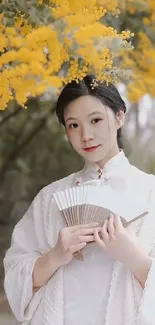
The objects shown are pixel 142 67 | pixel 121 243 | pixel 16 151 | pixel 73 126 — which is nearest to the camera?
pixel 121 243

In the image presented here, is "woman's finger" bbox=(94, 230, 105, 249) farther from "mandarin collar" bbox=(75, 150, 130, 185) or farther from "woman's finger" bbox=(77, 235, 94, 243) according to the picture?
"mandarin collar" bbox=(75, 150, 130, 185)

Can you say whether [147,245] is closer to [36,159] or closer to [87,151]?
[87,151]

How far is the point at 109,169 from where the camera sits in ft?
3.61

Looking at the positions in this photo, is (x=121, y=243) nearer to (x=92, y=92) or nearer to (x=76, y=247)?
(x=76, y=247)

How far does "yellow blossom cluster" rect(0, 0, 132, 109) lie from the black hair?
0.01 m

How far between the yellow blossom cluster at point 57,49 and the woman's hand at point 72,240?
284 mm

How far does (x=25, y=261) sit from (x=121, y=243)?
0.69 ft

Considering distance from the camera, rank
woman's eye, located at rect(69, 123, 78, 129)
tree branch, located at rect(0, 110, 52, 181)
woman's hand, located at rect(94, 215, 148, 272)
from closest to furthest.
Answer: woman's hand, located at rect(94, 215, 148, 272) → woman's eye, located at rect(69, 123, 78, 129) → tree branch, located at rect(0, 110, 52, 181)

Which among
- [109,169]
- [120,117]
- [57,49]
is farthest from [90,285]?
[57,49]

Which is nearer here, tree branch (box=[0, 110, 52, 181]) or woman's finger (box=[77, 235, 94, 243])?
woman's finger (box=[77, 235, 94, 243])

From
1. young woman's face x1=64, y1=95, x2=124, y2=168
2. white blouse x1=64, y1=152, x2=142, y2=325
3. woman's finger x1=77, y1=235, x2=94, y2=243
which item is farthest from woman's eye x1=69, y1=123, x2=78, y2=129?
woman's finger x1=77, y1=235, x2=94, y2=243

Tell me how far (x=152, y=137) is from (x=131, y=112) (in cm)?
7

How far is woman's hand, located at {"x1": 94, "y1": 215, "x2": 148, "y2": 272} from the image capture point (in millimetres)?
1005

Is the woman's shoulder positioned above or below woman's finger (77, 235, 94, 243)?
above
